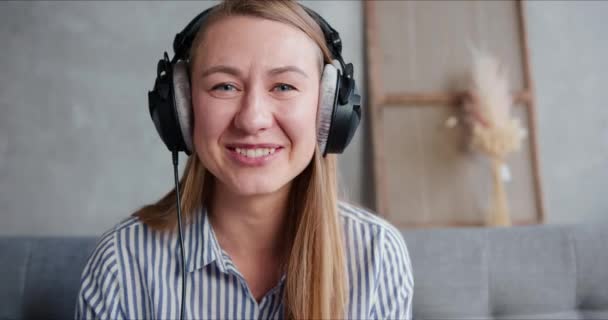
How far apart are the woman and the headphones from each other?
2 cm

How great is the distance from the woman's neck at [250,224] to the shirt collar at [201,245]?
31 millimetres

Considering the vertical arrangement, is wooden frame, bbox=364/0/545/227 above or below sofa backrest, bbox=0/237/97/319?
above

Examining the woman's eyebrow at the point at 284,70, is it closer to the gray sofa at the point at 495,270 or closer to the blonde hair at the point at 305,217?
the blonde hair at the point at 305,217

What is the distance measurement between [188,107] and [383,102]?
0.88 metres

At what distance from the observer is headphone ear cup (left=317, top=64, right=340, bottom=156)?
0.75 metres

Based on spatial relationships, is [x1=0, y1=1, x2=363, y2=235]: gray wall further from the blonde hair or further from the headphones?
the headphones

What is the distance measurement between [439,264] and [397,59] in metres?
0.72

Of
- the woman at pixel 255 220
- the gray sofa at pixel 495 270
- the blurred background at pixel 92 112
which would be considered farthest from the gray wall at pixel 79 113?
the woman at pixel 255 220

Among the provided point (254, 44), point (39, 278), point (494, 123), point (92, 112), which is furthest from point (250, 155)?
point (494, 123)

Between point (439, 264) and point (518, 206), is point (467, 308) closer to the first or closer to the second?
point (439, 264)

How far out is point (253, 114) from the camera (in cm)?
71

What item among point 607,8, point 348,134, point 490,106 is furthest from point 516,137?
point 348,134

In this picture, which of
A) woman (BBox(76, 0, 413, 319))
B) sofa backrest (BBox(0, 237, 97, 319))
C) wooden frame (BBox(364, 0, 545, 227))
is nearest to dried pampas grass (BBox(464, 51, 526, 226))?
wooden frame (BBox(364, 0, 545, 227))

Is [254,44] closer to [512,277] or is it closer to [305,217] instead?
[305,217]
